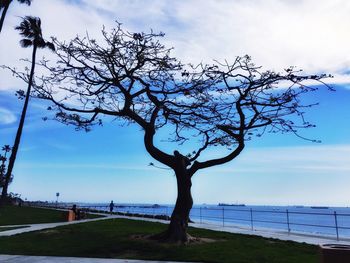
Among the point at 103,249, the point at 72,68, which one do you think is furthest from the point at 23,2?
the point at 103,249

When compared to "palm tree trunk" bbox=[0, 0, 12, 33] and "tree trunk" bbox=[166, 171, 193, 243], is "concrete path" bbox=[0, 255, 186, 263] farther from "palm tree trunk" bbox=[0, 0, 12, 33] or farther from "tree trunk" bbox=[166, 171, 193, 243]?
"palm tree trunk" bbox=[0, 0, 12, 33]

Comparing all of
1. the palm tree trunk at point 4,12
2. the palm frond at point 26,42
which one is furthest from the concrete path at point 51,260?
the palm frond at point 26,42

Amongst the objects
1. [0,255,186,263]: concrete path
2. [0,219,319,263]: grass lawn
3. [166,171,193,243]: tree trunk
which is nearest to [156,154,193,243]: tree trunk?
[166,171,193,243]: tree trunk

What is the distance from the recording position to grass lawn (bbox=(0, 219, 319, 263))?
468 inches

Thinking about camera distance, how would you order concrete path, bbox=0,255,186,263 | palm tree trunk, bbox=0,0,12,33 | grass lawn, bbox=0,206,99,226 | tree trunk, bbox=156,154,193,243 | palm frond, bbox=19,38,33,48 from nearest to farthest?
concrete path, bbox=0,255,186,263 < tree trunk, bbox=156,154,193,243 < grass lawn, bbox=0,206,99,226 < palm tree trunk, bbox=0,0,12,33 < palm frond, bbox=19,38,33,48

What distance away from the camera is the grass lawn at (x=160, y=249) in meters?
11.9

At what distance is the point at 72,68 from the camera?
16438mm

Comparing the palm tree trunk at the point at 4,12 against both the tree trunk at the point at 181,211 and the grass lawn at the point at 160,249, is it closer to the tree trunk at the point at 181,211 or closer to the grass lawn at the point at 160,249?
the grass lawn at the point at 160,249

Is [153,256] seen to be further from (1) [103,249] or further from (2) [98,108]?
(2) [98,108]

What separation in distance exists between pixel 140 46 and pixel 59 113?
13.4ft

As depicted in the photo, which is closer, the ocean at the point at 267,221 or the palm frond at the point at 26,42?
the ocean at the point at 267,221

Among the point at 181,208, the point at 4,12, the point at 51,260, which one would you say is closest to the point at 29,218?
the point at 4,12

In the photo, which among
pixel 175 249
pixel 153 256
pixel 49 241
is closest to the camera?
pixel 153 256

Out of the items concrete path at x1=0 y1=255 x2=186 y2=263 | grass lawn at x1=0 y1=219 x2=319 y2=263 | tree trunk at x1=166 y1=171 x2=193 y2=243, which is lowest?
concrete path at x1=0 y1=255 x2=186 y2=263
